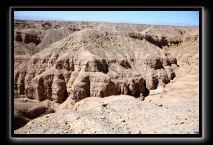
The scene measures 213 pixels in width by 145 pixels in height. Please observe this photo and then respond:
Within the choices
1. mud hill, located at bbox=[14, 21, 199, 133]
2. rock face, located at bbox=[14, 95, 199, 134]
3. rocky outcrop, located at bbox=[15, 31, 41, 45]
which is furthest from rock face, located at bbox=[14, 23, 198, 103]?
rock face, located at bbox=[14, 95, 199, 134]

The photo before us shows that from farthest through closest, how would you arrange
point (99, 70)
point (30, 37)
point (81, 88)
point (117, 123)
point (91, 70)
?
point (30, 37), point (99, 70), point (91, 70), point (81, 88), point (117, 123)

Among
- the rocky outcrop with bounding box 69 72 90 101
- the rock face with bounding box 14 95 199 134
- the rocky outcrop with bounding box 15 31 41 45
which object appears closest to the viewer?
the rock face with bounding box 14 95 199 134

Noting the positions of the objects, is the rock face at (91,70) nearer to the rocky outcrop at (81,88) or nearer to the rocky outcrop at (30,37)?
the rocky outcrop at (81,88)

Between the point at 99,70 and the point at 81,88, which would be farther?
the point at 99,70

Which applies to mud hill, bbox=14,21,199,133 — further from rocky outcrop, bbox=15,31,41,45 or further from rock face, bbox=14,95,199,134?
rock face, bbox=14,95,199,134

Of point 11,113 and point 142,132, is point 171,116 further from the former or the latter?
point 11,113

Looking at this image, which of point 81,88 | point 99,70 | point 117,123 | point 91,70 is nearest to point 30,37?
point 91,70

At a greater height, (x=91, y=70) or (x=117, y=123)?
(x=91, y=70)

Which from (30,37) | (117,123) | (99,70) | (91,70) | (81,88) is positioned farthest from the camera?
(30,37)

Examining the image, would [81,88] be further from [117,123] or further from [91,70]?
[117,123]
